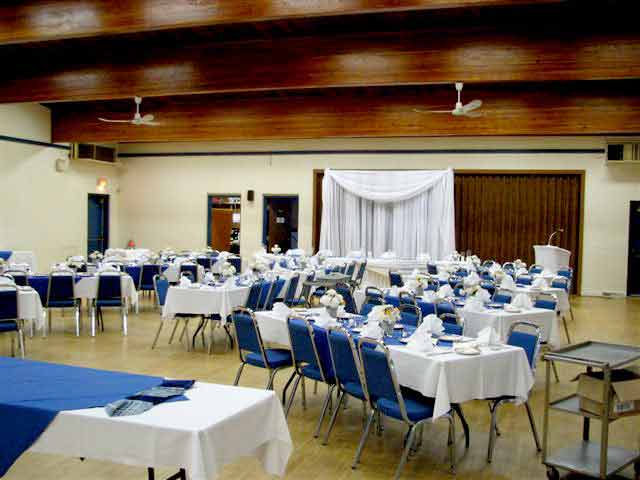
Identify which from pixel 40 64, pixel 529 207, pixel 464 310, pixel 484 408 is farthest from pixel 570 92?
pixel 40 64

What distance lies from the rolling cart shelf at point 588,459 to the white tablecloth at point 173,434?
1.86m

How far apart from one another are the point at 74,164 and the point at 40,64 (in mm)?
5147

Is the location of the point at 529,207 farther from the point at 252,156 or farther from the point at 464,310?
the point at 464,310

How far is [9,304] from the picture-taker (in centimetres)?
732

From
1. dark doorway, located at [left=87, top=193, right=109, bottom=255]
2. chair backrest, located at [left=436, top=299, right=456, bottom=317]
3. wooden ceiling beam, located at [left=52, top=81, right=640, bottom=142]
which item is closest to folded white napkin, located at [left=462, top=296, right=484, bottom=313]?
chair backrest, located at [left=436, top=299, right=456, bottom=317]

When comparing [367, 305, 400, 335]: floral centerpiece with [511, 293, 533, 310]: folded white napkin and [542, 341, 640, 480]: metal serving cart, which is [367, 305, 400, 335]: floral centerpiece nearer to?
[542, 341, 640, 480]: metal serving cart

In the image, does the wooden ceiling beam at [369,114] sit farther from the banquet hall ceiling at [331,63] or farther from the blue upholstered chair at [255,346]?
the blue upholstered chair at [255,346]

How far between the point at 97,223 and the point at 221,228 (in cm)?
339

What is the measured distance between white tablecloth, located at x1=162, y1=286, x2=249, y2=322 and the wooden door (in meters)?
10.1

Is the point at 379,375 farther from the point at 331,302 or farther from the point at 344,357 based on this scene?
the point at 331,302

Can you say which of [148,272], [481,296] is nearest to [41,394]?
[481,296]

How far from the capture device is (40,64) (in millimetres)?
12195

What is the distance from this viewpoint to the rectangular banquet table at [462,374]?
4.37 m

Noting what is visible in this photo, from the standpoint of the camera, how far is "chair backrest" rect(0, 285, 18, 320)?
23.9 feet
